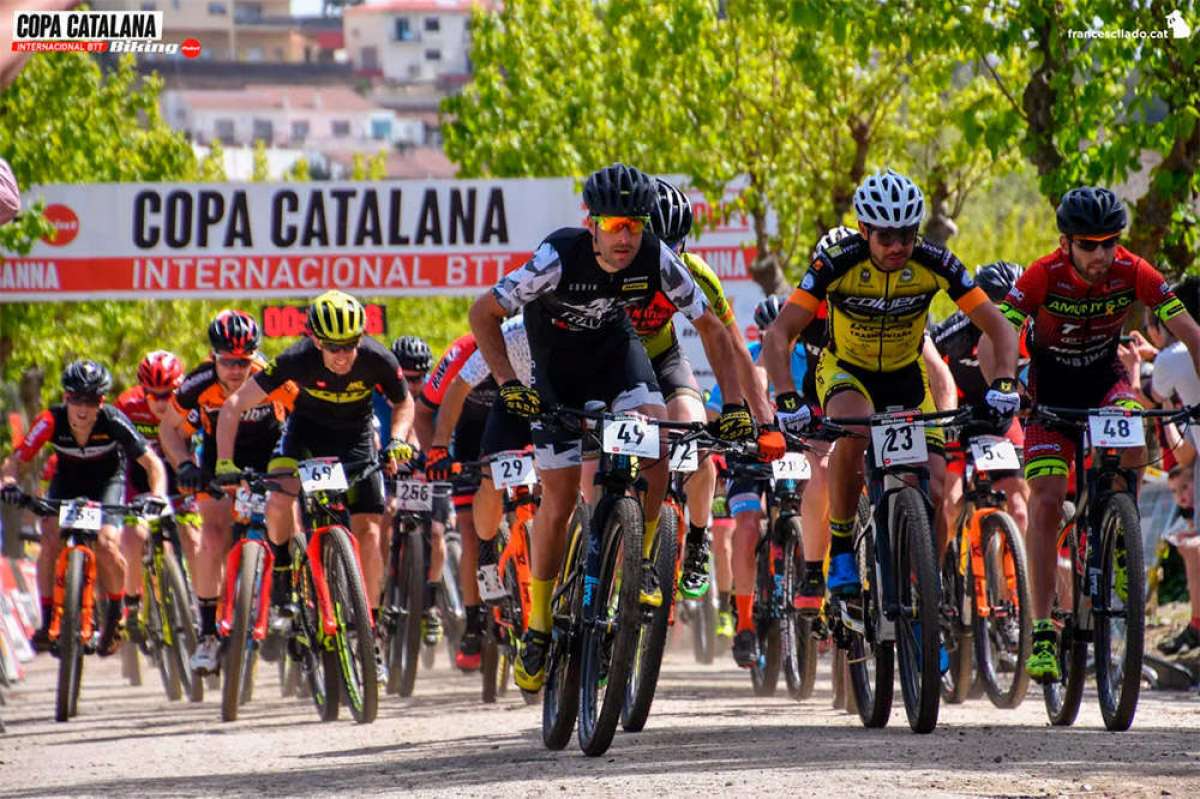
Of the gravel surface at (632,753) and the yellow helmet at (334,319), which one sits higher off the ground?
the yellow helmet at (334,319)

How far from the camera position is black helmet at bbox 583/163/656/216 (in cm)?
853

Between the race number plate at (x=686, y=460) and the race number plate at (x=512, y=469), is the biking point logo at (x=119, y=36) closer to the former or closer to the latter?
the race number plate at (x=512, y=469)

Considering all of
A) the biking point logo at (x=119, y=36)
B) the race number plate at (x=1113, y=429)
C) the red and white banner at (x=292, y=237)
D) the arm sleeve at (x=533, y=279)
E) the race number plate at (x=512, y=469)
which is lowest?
the race number plate at (x=1113, y=429)

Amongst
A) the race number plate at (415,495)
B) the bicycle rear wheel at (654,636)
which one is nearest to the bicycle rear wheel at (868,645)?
the bicycle rear wheel at (654,636)

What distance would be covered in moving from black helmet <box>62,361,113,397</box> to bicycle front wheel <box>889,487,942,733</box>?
7.24m

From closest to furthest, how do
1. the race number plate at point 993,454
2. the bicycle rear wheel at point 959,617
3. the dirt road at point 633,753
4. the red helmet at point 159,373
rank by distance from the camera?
the dirt road at point 633,753 < the race number plate at point 993,454 < the bicycle rear wheel at point 959,617 < the red helmet at point 159,373

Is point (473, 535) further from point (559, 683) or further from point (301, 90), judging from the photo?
point (301, 90)

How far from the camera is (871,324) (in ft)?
31.3

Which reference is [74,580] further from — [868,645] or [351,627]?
[868,645]

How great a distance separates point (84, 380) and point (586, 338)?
654cm

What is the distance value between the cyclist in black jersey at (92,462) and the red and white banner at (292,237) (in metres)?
12.7

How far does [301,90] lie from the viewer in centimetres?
16025

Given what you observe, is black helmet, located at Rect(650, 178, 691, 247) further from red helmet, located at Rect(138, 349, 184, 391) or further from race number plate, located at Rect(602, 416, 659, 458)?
red helmet, located at Rect(138, 349, 184, 391)

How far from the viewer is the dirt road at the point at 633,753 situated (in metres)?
7.40
